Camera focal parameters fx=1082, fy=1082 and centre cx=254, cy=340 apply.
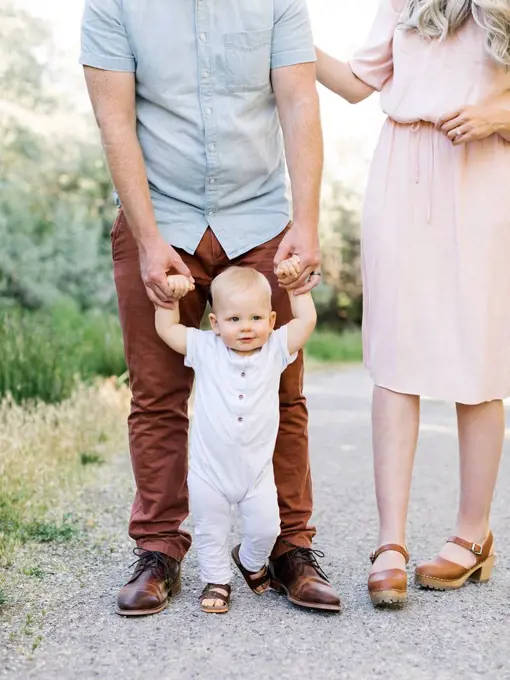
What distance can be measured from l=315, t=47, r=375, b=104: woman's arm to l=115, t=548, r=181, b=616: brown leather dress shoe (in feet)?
5.34

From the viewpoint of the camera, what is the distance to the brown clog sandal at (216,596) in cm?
312

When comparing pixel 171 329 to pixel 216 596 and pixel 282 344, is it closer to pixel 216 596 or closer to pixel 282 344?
pixel 282 344

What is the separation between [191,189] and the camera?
327 cm

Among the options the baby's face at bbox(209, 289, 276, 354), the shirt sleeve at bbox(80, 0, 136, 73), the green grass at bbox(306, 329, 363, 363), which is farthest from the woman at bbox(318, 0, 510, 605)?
the green grass at bbox(306, 329, 363, 363)

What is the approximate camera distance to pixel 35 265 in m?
10.5

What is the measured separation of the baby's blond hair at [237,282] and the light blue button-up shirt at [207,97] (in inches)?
6.6

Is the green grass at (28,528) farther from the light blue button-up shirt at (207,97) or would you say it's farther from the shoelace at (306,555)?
the light blue button-up shirt at (207,97)

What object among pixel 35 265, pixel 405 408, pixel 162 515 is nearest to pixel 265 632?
pixel 162 515

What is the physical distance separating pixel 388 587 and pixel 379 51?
1682 mm

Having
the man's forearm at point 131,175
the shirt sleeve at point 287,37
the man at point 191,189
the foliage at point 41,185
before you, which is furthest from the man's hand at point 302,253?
the foliage at point 41,185

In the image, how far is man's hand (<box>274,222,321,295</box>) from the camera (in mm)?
3154

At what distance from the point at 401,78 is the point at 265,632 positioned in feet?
5.60

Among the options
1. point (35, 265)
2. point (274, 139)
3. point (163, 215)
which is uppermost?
point (274, 139)

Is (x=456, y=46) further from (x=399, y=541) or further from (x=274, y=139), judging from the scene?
(x=399, y=541)
